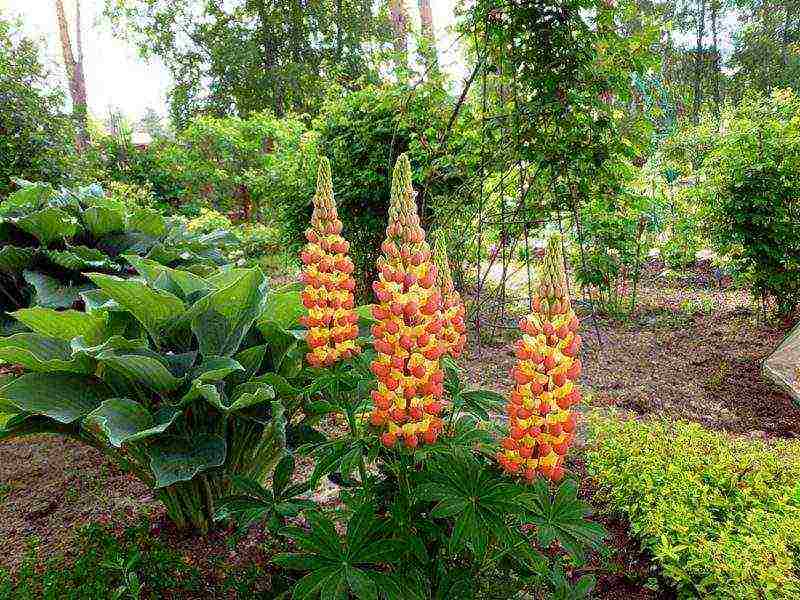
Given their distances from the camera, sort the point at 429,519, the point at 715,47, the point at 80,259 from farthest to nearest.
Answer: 1. the point at 715,47
2. the point at 80,259
3. the point at 429,519

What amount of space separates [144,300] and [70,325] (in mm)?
409

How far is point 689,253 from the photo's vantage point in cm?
495

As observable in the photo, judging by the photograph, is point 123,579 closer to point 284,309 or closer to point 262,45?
point 284,309

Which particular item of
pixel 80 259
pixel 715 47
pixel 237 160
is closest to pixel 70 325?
pixel 80 259

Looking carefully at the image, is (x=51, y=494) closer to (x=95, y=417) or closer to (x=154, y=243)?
(x=95, y=417)

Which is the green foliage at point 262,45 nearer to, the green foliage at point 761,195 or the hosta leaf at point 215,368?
the green foliage at point 761,195

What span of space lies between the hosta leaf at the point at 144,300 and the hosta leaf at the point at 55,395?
262mm

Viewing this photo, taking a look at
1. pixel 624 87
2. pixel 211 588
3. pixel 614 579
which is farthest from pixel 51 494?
pixel 624 87

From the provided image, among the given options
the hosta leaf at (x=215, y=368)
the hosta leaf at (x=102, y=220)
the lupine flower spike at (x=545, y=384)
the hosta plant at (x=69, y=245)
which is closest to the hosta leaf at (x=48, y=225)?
the hosta plant at (x=69, y=245)

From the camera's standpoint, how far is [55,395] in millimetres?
1680

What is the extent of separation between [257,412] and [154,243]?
1.83m

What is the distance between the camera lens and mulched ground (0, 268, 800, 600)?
1.90 m

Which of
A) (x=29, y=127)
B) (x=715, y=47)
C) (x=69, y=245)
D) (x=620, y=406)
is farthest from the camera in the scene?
(x=715, y=47)

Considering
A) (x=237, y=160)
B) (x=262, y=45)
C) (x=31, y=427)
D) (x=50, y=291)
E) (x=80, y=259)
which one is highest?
(x=262, y=45)
